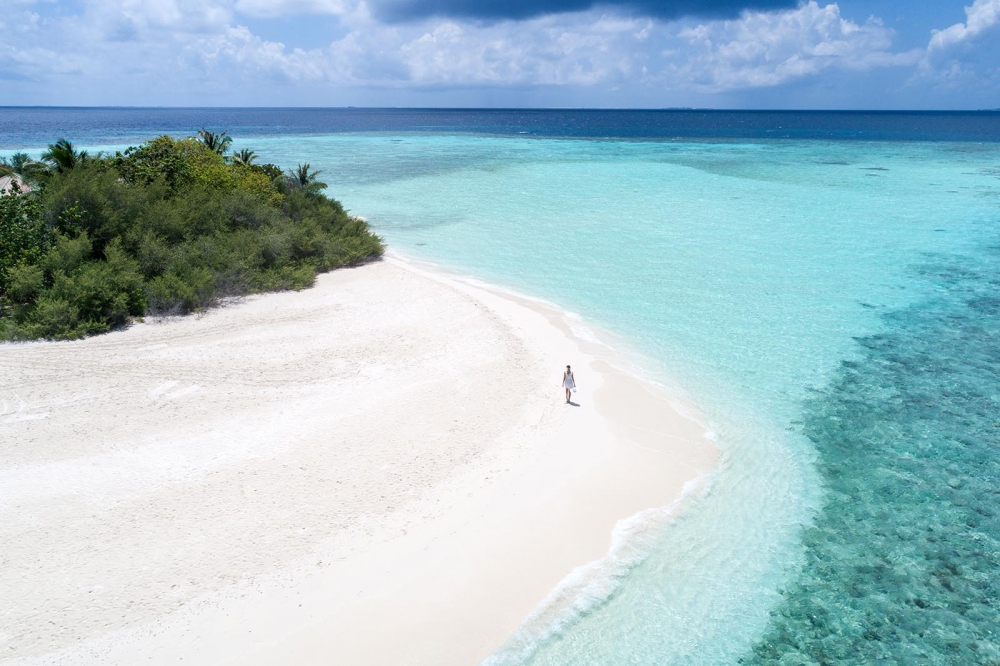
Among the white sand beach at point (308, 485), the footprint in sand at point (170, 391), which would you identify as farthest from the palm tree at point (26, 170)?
the footprint in sand at point (170, 391)

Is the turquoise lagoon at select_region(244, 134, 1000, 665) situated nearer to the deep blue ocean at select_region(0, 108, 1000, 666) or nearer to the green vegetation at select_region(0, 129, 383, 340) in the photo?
the deep blue ocean at select_region(0, 108, 1000, 666)

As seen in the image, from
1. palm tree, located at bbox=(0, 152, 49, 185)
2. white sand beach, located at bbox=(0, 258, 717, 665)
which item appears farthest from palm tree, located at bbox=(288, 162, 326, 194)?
white sand beach, located at bbox=(0, 258, 717, 665)

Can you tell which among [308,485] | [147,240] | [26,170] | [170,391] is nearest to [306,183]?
[26,170]

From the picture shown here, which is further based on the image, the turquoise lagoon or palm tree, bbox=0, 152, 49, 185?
palm tree, bbox=0, 152, 49, 185

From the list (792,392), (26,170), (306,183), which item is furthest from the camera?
(306,183)

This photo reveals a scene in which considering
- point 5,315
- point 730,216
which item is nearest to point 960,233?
point 730,216

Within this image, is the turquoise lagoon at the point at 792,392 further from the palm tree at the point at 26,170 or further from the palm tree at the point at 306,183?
the palm tree at the point at 26,170

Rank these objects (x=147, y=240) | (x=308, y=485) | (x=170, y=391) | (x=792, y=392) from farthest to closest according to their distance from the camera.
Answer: (x=147, y=240) < (x=792, y=392) < (x=170, y=391) < (x=308, y=485)

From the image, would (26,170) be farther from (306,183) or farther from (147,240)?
(306,183)
